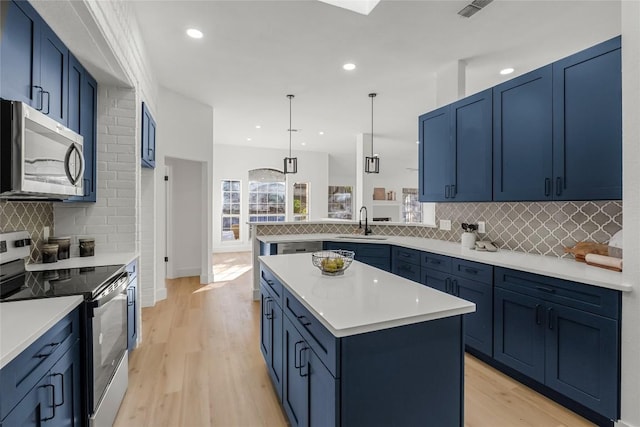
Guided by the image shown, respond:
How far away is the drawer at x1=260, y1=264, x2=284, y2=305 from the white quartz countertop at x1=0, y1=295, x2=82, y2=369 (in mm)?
1003

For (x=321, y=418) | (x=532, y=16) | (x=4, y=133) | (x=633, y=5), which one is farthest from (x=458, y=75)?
(x=4, y=133)

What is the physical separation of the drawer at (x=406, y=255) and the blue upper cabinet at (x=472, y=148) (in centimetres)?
71

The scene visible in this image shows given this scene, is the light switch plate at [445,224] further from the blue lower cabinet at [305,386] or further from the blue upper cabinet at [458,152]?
the blue lower cabinet at [305,386]

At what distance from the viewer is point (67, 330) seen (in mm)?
1445

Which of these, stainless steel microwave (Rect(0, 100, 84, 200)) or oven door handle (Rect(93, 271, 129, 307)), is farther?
oven door handle (Rect(93, 271, 129, 307))

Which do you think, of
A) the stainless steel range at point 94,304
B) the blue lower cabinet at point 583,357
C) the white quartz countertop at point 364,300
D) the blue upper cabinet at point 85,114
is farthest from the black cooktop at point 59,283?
the blue lower cabinet at point 583,357

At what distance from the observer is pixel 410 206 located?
12.2 metres

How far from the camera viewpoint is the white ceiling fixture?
8.21ft

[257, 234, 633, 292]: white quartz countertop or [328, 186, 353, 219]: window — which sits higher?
[328, 186, 353, 219]: window

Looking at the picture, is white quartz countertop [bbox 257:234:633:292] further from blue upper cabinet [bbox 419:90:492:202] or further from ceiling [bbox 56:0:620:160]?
ceiling [bbox 56:0:620:160]

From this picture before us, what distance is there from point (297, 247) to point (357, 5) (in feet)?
8.75

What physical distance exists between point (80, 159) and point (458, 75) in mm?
3567

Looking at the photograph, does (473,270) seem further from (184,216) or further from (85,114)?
(184,216)

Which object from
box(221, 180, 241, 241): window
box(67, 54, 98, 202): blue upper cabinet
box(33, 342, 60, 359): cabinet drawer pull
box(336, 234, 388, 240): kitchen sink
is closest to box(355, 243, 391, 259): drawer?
box(336, 234, 388, 240): kitchen sink
